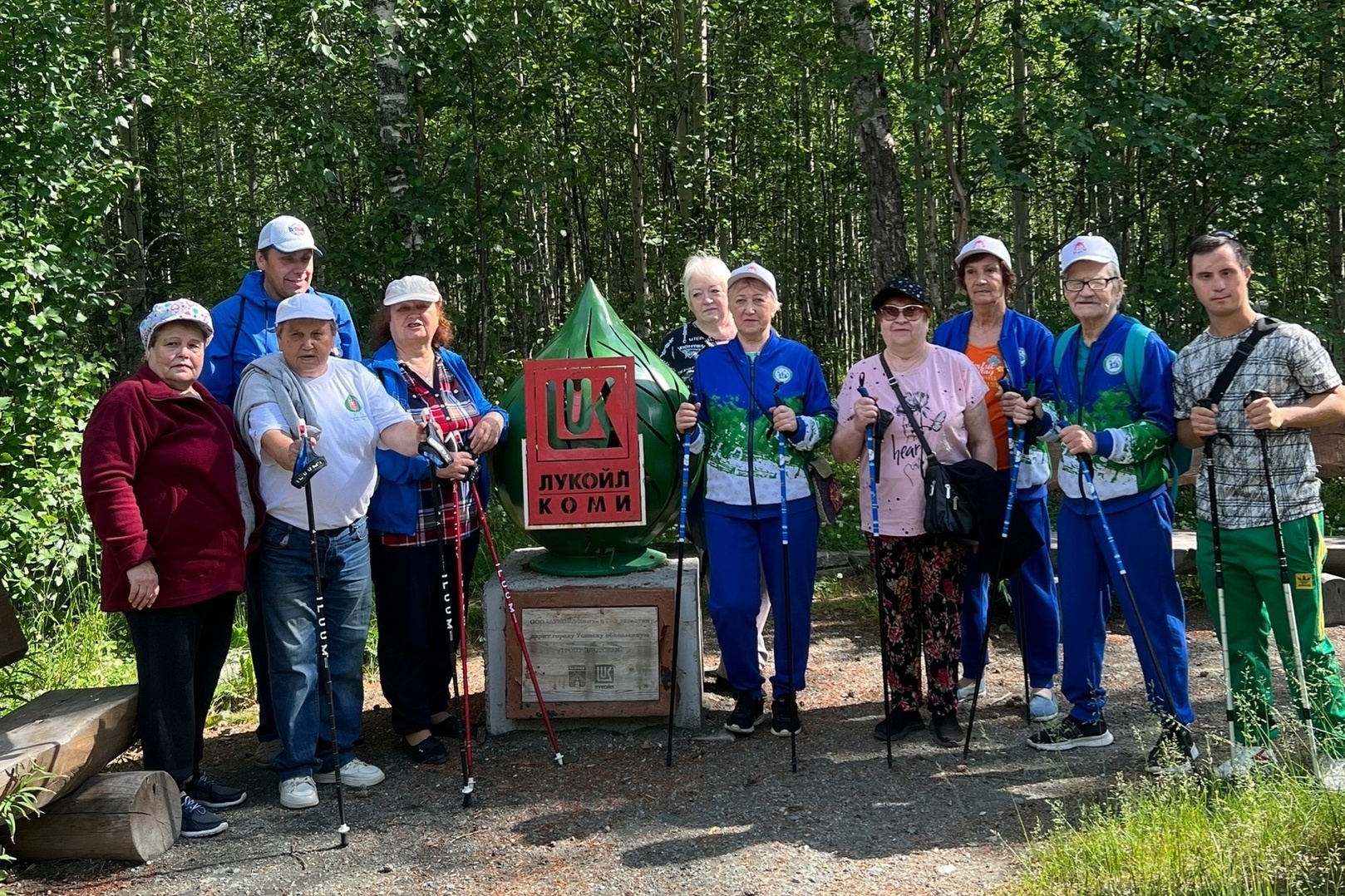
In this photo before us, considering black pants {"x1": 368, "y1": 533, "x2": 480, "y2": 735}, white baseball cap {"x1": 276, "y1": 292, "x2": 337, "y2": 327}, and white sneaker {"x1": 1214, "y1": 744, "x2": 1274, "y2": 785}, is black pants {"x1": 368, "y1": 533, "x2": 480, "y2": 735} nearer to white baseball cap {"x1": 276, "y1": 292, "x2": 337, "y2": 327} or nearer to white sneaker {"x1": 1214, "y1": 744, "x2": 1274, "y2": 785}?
white baseball cap {"x1": 276, "y1": 292, "x2": 337, "y2": 327}

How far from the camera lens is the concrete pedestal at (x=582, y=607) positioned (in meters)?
4.99

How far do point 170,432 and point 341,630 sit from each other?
96 cm

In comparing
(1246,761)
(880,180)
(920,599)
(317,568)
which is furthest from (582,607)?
(880,180)

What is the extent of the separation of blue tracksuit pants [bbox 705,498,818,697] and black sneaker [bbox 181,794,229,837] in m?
1.99

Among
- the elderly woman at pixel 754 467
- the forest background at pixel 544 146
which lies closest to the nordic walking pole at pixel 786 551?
the elderly woman at pixel 754 467

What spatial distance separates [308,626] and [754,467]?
1802 mm

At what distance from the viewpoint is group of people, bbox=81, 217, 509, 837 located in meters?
3.94

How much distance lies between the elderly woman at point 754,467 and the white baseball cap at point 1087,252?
1027 mm

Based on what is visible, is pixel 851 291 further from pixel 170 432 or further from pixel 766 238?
pixel 170 432

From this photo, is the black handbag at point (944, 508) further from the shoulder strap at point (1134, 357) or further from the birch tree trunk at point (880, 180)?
the birch tree trunk at point (880, 180)

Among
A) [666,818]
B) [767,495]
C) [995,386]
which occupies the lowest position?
[666,818]

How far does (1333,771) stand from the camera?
12.3ft

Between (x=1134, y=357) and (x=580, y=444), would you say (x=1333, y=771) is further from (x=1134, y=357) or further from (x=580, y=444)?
(x=580, y=444)

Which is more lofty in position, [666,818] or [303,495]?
[303,495]
